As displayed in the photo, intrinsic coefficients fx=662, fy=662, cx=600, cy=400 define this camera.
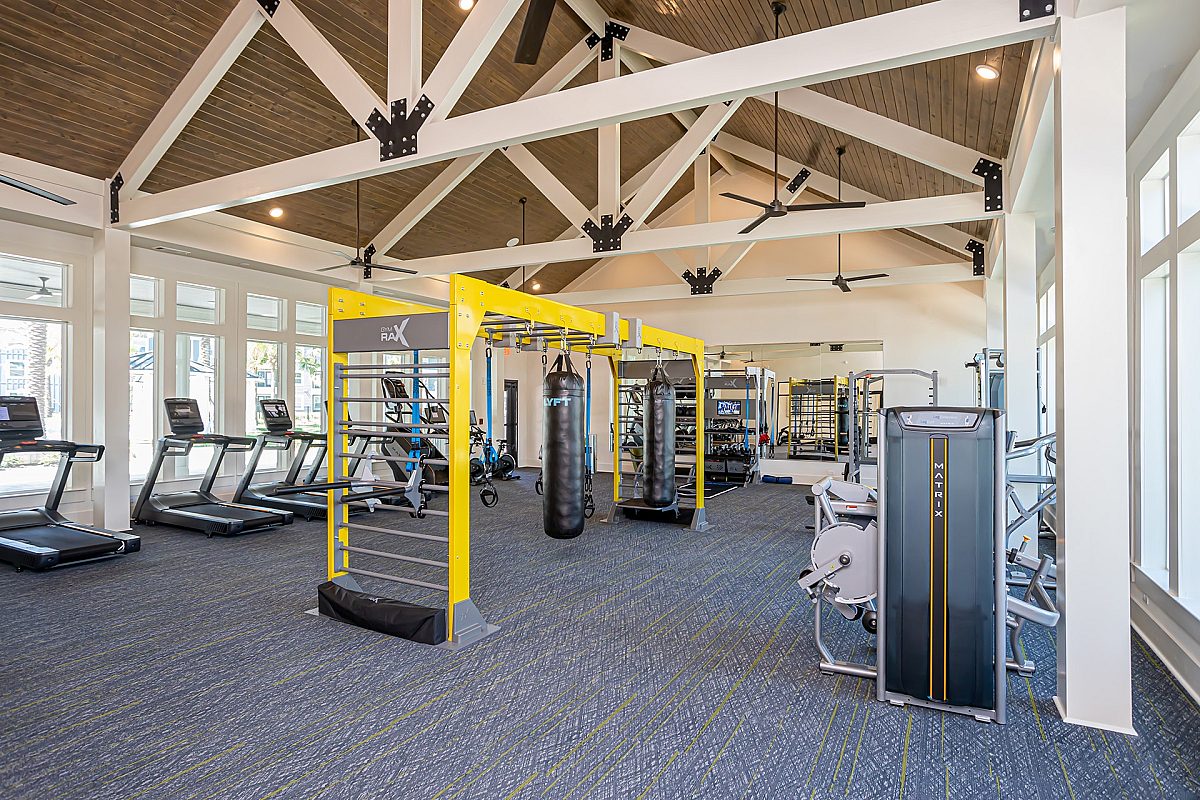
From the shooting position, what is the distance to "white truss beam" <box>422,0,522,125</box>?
434 cm

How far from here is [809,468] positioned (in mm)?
11133

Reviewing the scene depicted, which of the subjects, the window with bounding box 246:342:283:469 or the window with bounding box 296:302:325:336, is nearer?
the window with bounding box 246:342:283:469

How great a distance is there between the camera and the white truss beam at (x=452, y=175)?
814 centimetres

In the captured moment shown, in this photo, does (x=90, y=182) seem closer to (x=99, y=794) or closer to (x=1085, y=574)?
(x=99, y=794)

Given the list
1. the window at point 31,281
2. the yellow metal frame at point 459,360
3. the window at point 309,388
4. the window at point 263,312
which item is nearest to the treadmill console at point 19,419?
the window at point 31,281

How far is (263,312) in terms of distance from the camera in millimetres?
9125

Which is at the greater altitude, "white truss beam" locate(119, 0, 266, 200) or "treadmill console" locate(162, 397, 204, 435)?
"white truss beam" locate(119, 0, 266, 200)

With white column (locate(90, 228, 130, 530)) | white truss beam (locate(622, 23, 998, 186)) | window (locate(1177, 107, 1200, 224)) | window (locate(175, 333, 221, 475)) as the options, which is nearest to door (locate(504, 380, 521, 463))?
window (locate(175, 333, 221, 475))

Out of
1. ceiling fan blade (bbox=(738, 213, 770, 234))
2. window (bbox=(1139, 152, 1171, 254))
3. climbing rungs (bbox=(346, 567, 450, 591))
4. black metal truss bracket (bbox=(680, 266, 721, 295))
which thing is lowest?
Result: climbing rungs (bbox=(346, 567, 450, 591))

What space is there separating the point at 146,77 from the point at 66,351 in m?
3.03

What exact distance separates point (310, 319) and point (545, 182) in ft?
13.5

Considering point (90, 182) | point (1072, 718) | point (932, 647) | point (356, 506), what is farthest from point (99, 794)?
point (90, 182)

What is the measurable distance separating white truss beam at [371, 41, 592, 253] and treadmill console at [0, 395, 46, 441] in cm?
456

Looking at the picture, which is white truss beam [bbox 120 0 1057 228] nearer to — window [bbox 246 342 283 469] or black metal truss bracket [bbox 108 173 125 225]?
black metal truss bracket [bbox 108 173 125 225]
